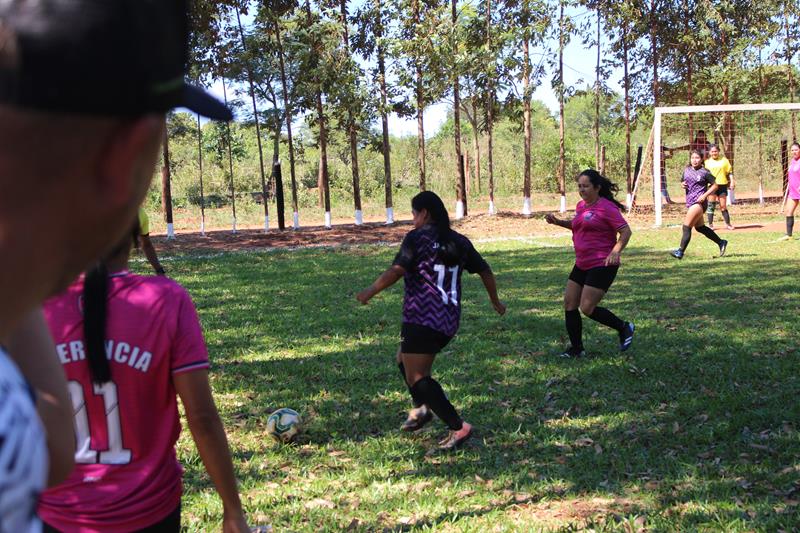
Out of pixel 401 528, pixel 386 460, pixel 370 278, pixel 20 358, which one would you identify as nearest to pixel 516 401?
pixel 386 460

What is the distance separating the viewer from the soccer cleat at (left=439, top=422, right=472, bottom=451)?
212 inches

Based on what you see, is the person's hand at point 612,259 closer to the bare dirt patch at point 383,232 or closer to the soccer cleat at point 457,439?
the soccer cleat at point 457,439

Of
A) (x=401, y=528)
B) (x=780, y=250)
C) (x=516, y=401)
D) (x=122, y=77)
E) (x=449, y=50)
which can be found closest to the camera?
(x=122, y=77)

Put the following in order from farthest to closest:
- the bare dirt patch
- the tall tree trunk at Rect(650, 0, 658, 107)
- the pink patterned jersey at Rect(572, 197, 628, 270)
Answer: the tall tree trunk at Rect(650, 0, 658, 107)
the bare dirt patch
the pink patterned jersey at Rect(572, 197, 628, 270)

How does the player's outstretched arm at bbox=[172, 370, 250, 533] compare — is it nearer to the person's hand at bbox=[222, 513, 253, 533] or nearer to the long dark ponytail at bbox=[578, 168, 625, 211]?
the person's hand at bbox=[222, 513, 253, 533]

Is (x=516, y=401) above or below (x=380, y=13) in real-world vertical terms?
below

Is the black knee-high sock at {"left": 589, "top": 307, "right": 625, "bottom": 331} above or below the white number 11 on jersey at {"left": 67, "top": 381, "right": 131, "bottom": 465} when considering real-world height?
below

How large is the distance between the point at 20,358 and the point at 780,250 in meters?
16.6

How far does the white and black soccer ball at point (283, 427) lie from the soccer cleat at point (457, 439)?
1.10 metres

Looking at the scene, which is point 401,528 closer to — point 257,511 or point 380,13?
point 257,511

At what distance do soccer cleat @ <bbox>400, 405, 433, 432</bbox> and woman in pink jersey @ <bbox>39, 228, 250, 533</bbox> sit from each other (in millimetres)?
3720

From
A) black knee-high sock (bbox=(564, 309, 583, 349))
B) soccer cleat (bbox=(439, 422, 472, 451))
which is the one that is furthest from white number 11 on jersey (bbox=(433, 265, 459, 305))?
black knee-high sock (bbox=(564, 309, 583, 349))

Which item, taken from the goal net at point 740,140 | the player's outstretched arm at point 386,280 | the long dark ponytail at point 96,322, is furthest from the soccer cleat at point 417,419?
the goal net at point 740,140

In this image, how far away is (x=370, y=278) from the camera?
45.0ft
